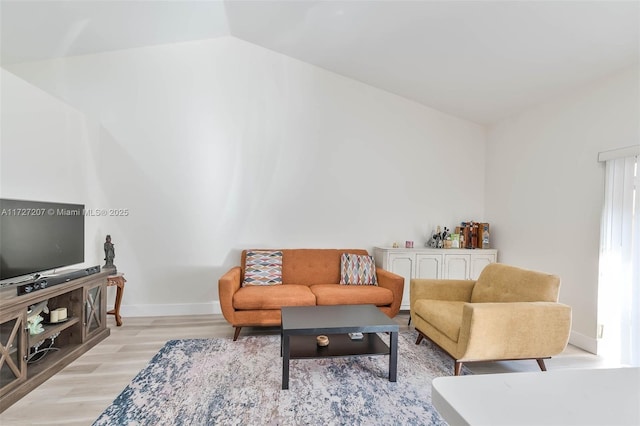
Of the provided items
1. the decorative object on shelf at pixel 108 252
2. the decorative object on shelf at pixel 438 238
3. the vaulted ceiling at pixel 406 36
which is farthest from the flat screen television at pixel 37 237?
the decorative object on shelf at pixel 438 238

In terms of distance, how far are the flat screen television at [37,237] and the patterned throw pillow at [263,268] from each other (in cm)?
159

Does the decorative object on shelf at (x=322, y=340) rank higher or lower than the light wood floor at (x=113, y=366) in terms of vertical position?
higher

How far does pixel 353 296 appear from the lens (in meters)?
3.33

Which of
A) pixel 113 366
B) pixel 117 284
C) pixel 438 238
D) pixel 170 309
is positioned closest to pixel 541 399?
pixel 113 366

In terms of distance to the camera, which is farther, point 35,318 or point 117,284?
point 117,284

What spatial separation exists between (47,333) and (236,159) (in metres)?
2.42

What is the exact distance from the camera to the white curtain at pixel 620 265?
8.61 ft

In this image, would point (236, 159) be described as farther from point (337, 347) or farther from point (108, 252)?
point (337, 347)

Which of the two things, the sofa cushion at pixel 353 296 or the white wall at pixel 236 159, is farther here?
the white wall at pixel 236 159

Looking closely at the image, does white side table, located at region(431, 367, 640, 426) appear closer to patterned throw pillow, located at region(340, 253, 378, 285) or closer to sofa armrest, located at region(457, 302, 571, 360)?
sofa armrest, located at region(457, 302, 571, 360)

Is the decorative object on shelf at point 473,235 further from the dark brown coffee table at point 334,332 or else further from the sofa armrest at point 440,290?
the dark brown coffee table at point 334,332

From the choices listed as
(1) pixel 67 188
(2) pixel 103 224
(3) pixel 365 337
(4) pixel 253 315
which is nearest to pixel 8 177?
(1) pixel 67 188

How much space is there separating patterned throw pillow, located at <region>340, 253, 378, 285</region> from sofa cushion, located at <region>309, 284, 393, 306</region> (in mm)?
274

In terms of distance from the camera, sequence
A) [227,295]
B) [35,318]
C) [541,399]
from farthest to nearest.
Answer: [227,295] < [35,318] < [541,399]
